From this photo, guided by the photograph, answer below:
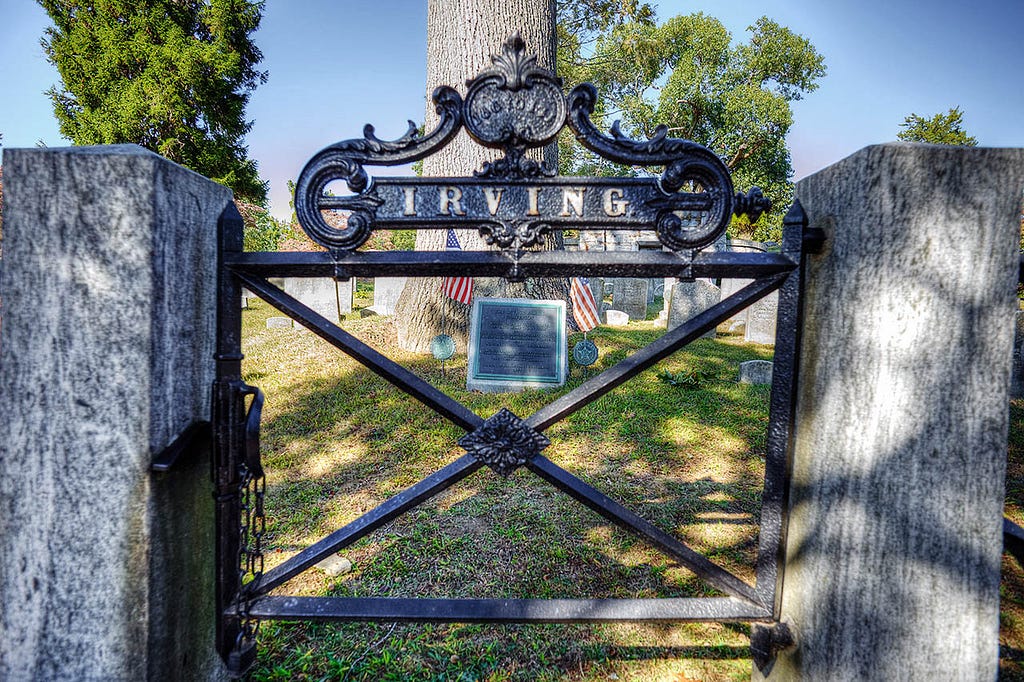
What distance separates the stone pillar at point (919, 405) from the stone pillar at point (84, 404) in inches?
65.6

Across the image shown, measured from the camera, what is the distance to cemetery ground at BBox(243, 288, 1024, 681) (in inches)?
71.6

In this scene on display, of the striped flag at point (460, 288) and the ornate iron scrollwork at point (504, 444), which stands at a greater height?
the striped flag at point (460, 288)

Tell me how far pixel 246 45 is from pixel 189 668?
78.0 feet

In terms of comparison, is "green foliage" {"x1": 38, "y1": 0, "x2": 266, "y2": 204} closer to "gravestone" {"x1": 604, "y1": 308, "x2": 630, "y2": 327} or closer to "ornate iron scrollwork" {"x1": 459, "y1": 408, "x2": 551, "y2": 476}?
"gravestone" {"x1": 604, "y1": 308, "x2": 630, "y2": 327}

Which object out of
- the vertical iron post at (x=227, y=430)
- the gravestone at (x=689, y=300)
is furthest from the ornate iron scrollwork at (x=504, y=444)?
the gravestone at (x=689, y=300)

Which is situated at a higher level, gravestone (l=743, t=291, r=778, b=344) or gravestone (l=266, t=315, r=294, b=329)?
gravestone (l=743, t=291, r=778, b=344)

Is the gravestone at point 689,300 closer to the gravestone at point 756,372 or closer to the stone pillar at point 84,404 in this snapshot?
the gravestone at point 756,372

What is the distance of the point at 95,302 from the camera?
106 centimetres

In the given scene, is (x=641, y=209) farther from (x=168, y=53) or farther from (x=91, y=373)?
(x=168, y=53)

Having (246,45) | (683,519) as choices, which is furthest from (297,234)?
(683,519)

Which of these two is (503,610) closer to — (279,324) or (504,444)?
(504,444)

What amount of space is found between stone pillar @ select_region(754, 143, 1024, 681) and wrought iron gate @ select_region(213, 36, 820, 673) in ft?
0.45

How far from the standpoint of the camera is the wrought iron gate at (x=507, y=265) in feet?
4.02

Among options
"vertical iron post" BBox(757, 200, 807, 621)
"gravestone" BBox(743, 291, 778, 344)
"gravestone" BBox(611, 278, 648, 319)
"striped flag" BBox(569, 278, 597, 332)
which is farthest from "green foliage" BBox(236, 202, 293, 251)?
"vertical iron post" BBox(757, 200, 807, 621)
